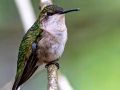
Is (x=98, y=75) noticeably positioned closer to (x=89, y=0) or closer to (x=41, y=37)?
(x=89, y=0)

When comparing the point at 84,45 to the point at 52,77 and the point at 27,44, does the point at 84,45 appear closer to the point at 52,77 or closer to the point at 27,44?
the point at 27,44

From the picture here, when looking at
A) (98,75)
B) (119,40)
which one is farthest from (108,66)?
(119,40)

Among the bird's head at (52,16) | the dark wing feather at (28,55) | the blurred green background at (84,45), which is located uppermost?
the bird's head at (52,16)

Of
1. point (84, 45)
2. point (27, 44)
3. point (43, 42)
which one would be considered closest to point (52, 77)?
point (43, 42)

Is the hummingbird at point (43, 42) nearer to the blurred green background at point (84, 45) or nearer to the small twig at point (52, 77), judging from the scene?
the small twig at point (52, 77)

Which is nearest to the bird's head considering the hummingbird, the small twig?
the hummingbird

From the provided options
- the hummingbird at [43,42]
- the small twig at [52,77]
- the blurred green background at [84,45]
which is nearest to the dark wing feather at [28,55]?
the hummingbird at [43,42]

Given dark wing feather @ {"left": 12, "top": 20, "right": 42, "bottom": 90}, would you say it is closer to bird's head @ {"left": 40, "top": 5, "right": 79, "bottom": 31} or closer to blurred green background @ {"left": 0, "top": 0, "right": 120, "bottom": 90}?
bird's head @ {"left": 40, "top": 5, "right": 79, "bottom": 31}
